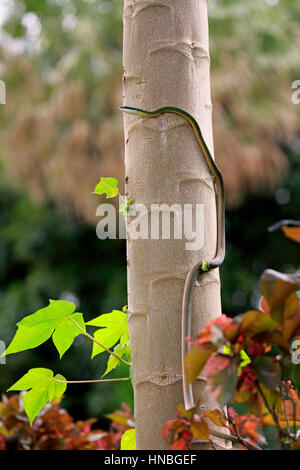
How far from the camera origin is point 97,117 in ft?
13.0

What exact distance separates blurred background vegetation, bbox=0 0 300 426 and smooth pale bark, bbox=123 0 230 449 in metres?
3.27

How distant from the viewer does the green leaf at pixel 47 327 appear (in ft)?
1.80

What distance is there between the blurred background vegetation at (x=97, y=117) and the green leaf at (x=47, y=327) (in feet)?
10.5

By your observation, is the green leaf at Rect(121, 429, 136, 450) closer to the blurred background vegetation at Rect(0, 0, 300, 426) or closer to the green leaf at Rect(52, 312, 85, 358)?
the green leaf at Rect(52, 312, 85, 358)

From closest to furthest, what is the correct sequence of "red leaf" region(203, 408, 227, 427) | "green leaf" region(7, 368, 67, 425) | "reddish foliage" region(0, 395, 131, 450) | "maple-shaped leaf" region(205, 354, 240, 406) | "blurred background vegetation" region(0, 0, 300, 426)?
1. "maple-shaped leaf" region(205, 354, 240, 406)
2. "red leaf" region(203, 408, 227, 427)
3. "green leaf" region(7, 368, 67, 425)
4. "reddish foliage" region(0, 395, 131, 450)
5. "blurred background vegetation" region(0, 0, 300, 426)

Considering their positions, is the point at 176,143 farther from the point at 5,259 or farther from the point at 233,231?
the point at 5,259

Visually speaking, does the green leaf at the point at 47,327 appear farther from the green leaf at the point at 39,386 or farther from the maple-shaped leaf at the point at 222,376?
the maple-shaped leaf at the point at 222,376

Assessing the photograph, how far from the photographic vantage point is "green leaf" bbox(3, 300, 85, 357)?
550 millimetres

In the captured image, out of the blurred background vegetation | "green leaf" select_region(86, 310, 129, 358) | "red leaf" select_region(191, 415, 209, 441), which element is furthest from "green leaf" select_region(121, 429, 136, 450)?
the blurred background vegetation

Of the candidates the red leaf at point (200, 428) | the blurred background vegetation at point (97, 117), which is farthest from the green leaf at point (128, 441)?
the blurred background vegetation at point (97, 117)

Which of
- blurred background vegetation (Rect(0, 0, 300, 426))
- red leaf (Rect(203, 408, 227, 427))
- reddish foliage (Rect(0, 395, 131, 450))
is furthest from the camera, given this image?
blurred background vegetation (Rect(0, 0, 300, 426))

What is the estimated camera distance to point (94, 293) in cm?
513

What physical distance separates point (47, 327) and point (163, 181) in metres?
0.21

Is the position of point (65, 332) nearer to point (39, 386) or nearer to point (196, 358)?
point (39, 386)
